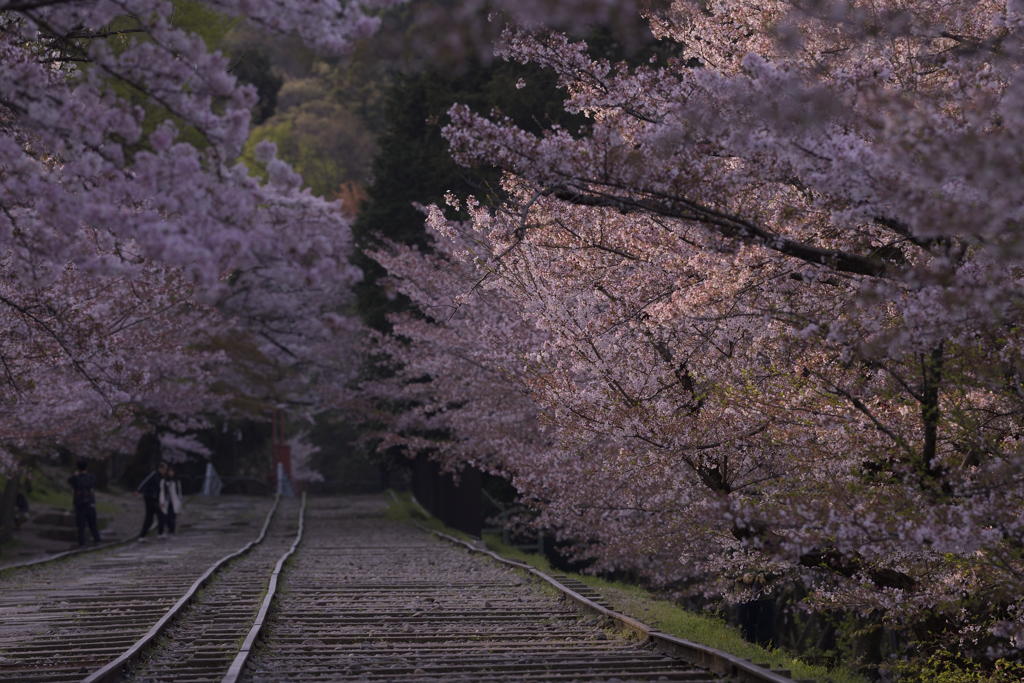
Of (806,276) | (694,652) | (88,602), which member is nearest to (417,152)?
(88,602)

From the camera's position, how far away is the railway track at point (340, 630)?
8.12 metres

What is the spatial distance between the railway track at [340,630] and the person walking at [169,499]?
573cm

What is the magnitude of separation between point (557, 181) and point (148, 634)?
19.0 ft

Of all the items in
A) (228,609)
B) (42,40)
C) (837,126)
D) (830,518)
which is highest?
(42,40)

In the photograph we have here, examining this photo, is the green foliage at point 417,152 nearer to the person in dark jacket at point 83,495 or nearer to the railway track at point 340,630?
the person in dark jacket at point 83,495

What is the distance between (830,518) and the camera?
6422 millimetres

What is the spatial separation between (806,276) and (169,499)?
20.2 m

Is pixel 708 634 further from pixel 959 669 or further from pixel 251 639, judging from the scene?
pixel 251 639

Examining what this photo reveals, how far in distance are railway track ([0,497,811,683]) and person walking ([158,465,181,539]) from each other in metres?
5.73

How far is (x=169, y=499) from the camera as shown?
24109 millimetres

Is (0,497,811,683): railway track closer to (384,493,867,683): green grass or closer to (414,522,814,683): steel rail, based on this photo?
(414,522,814,683): steel rail

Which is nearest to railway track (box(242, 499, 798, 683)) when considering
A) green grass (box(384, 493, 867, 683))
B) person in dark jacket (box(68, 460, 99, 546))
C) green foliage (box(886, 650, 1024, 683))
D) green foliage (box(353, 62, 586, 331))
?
green grass (box(384, 493, 867, 683))

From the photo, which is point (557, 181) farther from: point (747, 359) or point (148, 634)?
point (148, 634)

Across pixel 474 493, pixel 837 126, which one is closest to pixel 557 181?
pixel 837 126
